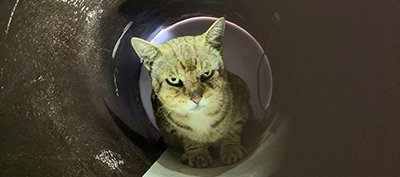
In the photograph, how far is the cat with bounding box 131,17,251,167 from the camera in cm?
77

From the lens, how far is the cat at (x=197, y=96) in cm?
77

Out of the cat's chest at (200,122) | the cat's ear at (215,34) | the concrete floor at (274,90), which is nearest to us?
the concrete floor at (274,90)

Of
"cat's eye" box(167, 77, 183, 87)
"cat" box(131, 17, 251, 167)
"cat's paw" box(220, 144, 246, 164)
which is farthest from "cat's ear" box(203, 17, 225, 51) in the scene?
"cat's paw" box(220, 144, 246, 164)

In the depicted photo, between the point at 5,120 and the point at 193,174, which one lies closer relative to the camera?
the point at 5,120

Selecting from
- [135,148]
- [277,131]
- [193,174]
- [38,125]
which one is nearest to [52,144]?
[38,125]

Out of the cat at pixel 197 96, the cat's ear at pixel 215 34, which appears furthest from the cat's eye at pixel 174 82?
the cat's ear at pixel 215 34

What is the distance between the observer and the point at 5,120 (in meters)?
0.62

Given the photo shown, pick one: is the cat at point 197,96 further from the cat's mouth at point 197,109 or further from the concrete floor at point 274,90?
the concrete floor at point 274,90

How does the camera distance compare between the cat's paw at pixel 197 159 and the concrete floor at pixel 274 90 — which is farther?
the cat's paw at pixel 197 159

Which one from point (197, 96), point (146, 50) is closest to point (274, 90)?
point (197, 96)

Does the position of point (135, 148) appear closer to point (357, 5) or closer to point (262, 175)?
point (262, 175)

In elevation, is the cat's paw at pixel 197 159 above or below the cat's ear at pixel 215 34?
below

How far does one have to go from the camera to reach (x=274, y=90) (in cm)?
69

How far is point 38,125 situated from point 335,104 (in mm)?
513
